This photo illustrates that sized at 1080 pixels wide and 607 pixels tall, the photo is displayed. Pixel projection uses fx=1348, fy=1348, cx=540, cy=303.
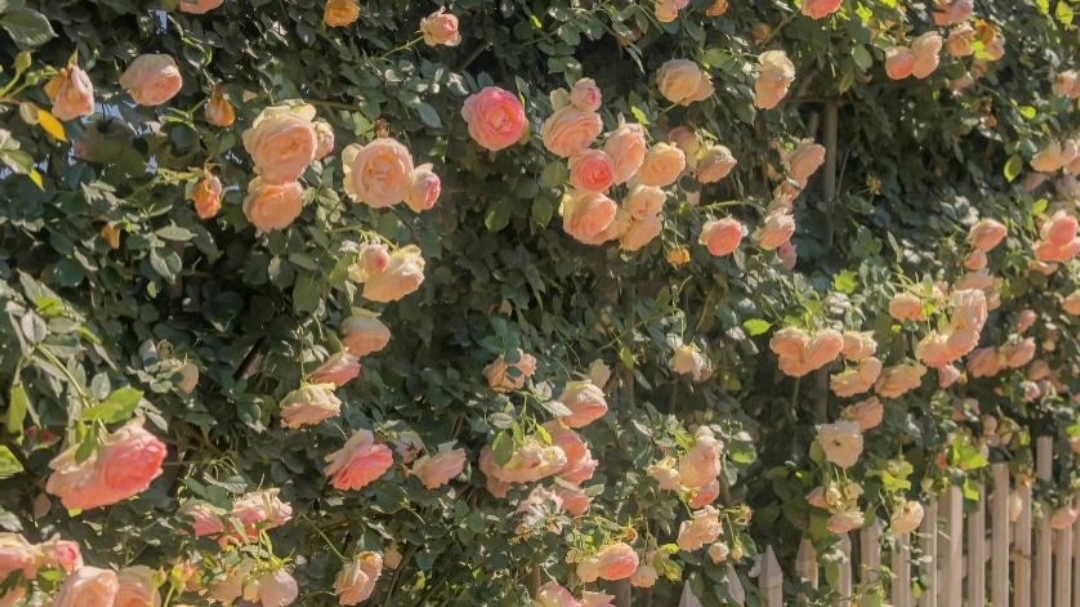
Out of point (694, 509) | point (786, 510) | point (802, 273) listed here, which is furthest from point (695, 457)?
point (802, 273)

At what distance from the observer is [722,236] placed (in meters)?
2.10

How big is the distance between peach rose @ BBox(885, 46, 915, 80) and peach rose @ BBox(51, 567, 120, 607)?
69.2 inches

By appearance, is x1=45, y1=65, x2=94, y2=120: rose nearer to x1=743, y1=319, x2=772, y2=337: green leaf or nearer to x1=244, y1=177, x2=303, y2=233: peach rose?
x1=244, y1=177, x2=303, y2=233: peach rose

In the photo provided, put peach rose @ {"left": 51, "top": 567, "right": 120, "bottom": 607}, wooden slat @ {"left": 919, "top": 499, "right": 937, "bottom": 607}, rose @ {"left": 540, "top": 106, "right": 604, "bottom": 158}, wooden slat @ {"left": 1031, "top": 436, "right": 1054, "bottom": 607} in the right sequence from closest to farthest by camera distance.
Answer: peach rose @ {"left": 51, "top": 567, "right": 120, "bottom": 607} < rose @ {"left": 540, "top": 106, "right": 604, "bottom": 158} < wooden slat @ {"left": 919, "top": 499, "right": 937, "bottom": 607} < wooden slat @ {"left": 1031, "top": 436, "right": 1054, "bottom": 607}

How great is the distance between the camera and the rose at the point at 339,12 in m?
1.62

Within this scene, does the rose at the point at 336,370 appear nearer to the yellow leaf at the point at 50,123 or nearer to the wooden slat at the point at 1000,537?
the yellow leaf at the point at 50,123

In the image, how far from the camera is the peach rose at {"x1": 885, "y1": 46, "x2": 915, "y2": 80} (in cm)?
246

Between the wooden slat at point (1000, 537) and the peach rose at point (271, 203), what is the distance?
1996mm

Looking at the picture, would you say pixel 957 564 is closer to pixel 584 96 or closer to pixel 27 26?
pixel 584 96

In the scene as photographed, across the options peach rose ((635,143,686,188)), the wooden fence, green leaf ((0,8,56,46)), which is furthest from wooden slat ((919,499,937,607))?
green leaf ((0,8,56,46))

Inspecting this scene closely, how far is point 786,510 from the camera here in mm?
2412

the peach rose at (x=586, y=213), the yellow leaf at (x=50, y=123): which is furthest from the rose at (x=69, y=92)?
the peach rose at (x=586, y=213)

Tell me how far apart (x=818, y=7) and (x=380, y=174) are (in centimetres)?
102

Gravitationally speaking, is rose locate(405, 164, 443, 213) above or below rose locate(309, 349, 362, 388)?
above
